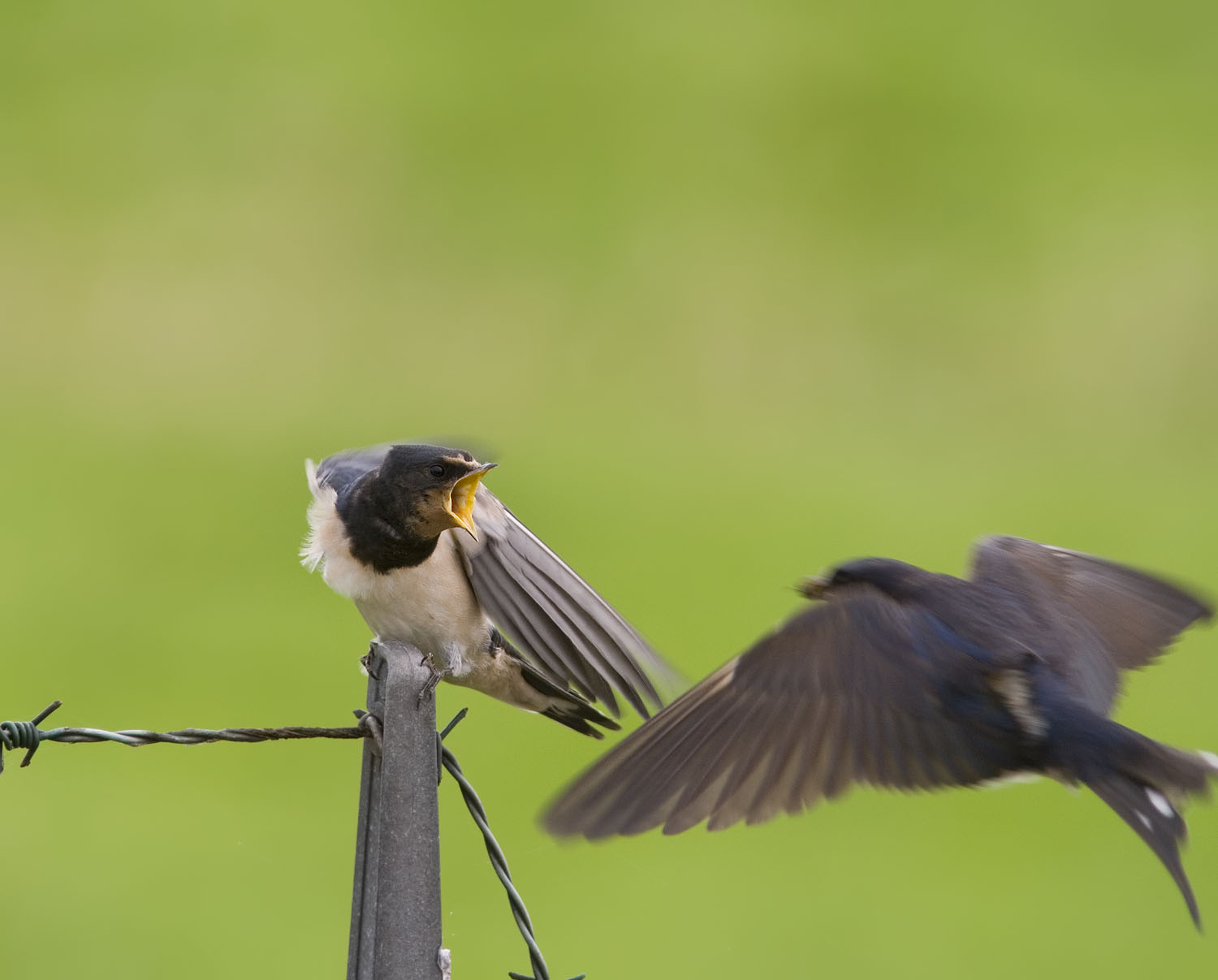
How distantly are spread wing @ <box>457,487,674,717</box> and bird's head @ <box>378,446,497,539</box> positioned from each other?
21cm

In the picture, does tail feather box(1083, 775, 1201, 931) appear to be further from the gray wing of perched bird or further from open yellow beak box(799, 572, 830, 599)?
the gray wing of perched bird

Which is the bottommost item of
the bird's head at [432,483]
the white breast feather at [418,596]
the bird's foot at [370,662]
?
the bird's foot at [370,662]

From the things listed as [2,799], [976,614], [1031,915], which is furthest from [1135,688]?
[976,614]

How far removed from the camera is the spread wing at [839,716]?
2.63 metres

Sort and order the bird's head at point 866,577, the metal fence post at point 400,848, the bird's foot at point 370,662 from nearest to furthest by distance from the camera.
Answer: the metal fence post at point 400,848, the bird's foot at point 370,662, the bird's head at point 866,577

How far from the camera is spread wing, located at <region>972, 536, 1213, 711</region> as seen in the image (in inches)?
116

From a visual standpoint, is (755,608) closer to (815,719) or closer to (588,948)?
(588,948)

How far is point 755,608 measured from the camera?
328 inches

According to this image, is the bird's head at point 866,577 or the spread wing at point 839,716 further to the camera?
the bird's head at point 866,577

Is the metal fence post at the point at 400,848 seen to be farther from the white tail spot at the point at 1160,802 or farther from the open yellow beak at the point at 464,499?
the white tail spot at the point at 1160,802

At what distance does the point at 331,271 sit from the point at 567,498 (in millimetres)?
3277

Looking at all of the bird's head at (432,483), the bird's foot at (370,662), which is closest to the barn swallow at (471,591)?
the bird's head at (432,483)

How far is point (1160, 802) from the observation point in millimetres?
2555

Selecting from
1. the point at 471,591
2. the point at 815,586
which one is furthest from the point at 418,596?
the point at 815,586
